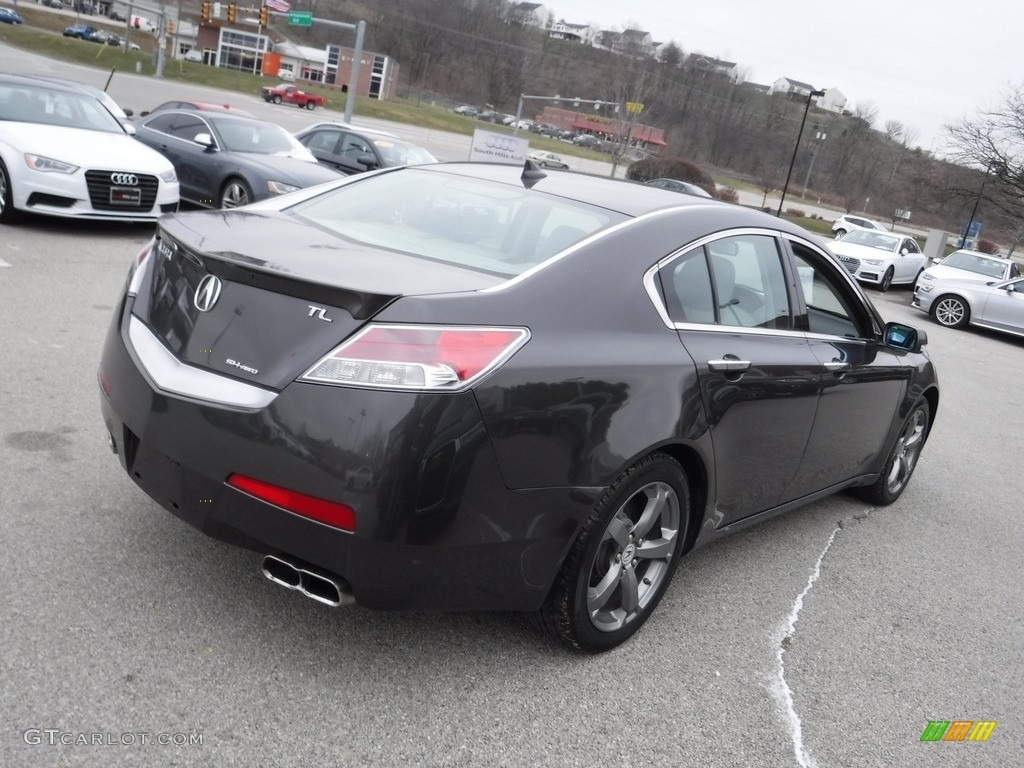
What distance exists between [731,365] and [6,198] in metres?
8.50

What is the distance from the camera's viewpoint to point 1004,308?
17.5 metres

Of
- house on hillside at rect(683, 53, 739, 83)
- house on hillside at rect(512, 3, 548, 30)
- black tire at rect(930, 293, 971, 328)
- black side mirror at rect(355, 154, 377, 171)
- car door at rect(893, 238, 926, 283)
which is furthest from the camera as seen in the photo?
house on hillside at rect(512, 3, 548, 30)

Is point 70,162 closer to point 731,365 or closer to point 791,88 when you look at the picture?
point 731,365

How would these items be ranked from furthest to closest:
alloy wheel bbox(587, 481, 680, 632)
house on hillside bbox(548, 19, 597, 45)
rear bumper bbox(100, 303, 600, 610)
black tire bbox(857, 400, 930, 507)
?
house on hillside bbox(548, 19, 597, 45) → black tire bbox(857, 400, 930, 507) → alloy wheel bbox(587, 481, 680, 632) → rear bumper bbox(100, 303, 600, 610)

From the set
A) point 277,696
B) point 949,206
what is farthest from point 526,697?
point 949,206

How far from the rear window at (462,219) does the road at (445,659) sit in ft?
4.30

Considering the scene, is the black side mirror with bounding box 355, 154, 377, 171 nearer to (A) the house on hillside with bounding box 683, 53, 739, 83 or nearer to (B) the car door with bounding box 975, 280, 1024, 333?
(B) the car door with bounding box 975, 280, 1024, 333

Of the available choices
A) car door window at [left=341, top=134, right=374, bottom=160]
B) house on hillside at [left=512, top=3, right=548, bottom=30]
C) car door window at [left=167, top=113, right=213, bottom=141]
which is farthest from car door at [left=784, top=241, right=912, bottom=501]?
house on hillside at [left=512, top=3, right=548, bottom=30]

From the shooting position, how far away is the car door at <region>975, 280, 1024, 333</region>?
17.4 m

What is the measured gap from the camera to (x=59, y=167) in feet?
29.9

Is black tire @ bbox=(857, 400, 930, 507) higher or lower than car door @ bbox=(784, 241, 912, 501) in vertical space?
lower

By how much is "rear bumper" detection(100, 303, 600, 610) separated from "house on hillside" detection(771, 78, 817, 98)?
142994 mm

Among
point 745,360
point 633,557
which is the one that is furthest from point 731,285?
point 633,557

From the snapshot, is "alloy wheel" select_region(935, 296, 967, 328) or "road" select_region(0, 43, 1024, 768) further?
"alloy wheel" select_region(935, 296, 967, 328)
